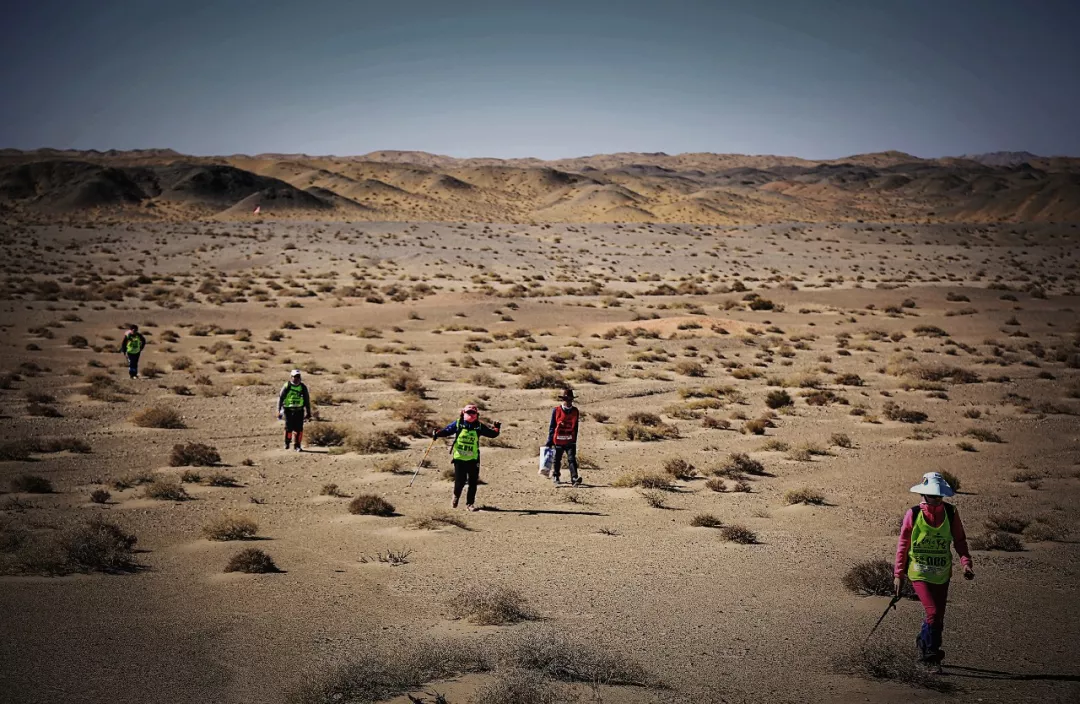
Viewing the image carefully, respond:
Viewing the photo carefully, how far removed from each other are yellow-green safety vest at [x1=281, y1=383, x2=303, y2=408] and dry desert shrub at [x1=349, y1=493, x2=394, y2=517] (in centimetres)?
489

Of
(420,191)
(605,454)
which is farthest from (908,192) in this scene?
(605,454)

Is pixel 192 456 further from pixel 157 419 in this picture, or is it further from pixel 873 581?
pixel 873 581

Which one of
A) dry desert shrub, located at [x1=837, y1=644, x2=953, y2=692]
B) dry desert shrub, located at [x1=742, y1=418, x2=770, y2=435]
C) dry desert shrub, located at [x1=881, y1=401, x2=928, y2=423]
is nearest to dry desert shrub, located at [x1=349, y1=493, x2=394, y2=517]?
dry desert shrub, located at [x1=837, y1=644, x2=953, y2=692]

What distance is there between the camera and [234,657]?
9.28m

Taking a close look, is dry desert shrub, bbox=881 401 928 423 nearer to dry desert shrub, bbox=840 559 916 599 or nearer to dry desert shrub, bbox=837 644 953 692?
dry desert shrub, bbox=840 559 916 599

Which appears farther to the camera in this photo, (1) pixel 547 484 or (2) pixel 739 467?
(2) pixel 739 467

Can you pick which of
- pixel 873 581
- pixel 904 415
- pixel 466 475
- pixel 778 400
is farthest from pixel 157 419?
pixel 904 415

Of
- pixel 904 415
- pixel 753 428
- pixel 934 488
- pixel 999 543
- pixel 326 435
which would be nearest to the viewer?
pixel 934 488

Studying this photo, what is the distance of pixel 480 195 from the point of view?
16325cm

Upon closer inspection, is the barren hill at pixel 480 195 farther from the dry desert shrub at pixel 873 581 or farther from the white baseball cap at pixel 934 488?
the white baseball cap at pixel 934 488

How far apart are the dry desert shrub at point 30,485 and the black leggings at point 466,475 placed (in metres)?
7.40

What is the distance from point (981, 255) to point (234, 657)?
87.0 metres

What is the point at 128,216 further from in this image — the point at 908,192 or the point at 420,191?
the point at 908,192

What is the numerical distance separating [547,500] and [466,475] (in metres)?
1.77
